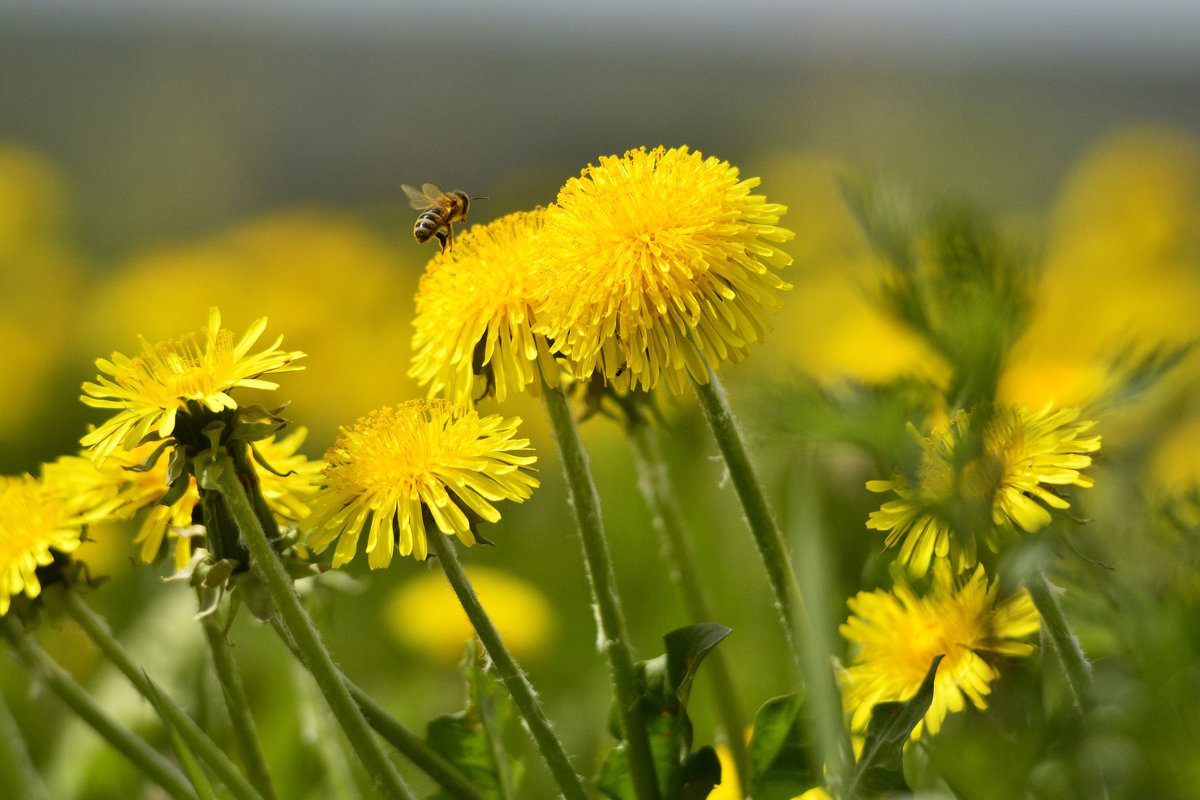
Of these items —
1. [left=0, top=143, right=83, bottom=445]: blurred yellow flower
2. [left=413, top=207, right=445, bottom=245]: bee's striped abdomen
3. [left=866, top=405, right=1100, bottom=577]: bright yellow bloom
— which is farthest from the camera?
[left=0, top=143, right=83, bottom=445]: blurred yellow flower

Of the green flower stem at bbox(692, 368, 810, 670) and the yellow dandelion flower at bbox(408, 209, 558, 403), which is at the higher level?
the yellow dandelion flower at bbox(408, 209, 558, 403)

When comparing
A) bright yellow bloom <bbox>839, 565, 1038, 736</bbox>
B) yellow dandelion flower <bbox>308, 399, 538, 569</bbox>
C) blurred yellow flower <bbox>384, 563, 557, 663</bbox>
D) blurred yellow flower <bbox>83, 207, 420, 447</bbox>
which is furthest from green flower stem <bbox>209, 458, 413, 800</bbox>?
blurred yellow flower <bbox>83, 207, 420, 447</bbox>

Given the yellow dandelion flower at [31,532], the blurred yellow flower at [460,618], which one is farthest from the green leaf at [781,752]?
the blurred yellow flower at [460,618]

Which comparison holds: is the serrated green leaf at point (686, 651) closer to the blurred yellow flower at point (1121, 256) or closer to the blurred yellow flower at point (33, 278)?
the blurred yellow flower at point (1121, 256)

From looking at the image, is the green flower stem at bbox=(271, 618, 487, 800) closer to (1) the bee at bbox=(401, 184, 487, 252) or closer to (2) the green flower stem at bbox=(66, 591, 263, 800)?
(2) the green flower stem at bbox=(66, 591, 263, 800)

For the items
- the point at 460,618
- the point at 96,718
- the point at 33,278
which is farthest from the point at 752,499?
the point at 33,278

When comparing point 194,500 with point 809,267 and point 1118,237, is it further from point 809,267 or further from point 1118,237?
point 809,267

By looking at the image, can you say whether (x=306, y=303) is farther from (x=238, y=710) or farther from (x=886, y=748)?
(x=886, y=748)
